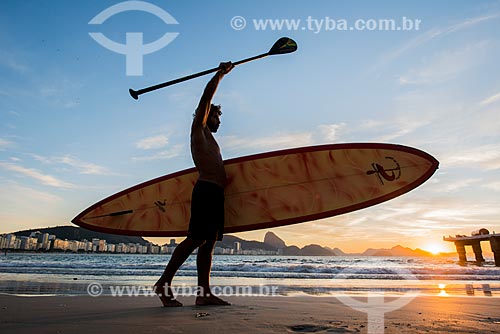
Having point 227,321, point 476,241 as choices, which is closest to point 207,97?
point 227,321

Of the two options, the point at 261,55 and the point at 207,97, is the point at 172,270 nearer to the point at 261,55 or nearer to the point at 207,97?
the point at 207,97

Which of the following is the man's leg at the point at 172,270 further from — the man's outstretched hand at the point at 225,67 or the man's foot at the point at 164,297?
the man's outstretched hand at the point at 225,67

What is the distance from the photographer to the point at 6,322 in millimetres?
1840

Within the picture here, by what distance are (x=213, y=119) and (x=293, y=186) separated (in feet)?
3.85

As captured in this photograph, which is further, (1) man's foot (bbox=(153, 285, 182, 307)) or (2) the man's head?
(2) the man's head

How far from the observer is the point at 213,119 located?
2.96m

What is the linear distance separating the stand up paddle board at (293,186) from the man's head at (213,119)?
0.71 meters

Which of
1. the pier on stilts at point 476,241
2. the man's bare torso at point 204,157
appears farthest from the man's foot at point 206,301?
the pier on stilts at point 476,241

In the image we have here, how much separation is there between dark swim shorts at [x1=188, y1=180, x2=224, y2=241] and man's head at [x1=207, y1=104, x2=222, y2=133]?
518mm

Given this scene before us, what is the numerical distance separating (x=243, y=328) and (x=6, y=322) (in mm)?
1195

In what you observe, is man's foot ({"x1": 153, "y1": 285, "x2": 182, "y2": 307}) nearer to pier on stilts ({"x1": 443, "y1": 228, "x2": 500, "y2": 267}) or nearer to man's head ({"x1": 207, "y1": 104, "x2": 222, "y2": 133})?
man's head ({"x1": 207, "y1": 104, "x2": 222, "y2": 133})

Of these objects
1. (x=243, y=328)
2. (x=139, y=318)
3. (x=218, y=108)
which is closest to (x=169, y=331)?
(x=243, y=328)

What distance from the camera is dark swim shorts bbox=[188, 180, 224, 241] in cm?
256

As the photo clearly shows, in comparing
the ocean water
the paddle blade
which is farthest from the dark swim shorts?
the ocean water
